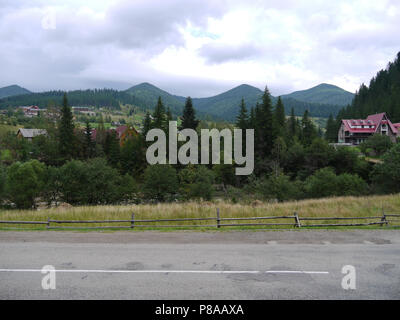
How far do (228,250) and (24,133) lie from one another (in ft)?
358

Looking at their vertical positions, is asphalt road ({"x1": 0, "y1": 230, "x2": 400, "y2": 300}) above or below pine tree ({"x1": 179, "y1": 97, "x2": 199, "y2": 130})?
below

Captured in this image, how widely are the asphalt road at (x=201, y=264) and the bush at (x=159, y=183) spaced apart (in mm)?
25964

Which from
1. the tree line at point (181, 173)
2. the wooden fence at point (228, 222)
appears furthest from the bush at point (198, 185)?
the wooden fence at point (228, 222)

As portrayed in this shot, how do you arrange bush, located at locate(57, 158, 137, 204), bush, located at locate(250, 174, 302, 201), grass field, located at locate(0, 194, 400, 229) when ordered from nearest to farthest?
grass field, located at locate(0, 194, 400, 229), bush, located at locate(250, 174, 302, 201), bush, located at locate(57, 158, 137, 204)

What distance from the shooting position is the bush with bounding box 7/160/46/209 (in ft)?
126

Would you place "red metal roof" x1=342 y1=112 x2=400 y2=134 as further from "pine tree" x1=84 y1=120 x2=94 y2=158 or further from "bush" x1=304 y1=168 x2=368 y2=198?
"pine tree" x1=84 y1=120 x2=94 y2=158

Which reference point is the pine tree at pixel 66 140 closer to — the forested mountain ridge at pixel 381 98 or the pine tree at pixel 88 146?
the pine tree at pixel 88 146

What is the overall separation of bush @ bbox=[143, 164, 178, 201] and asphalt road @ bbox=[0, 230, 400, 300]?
26.0 meters

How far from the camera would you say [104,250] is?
37.4ft

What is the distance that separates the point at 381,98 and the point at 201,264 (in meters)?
130

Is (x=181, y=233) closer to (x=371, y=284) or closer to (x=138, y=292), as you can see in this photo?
(x=138, y=292)

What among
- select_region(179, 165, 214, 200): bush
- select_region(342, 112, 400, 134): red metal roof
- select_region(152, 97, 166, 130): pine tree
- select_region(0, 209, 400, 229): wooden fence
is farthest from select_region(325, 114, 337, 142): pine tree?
select_region(0, 209, 400, 229): wooden fence

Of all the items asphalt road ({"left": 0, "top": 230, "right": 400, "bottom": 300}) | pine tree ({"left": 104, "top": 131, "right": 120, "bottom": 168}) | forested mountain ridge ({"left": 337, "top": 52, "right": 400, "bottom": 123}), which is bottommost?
asphalt road ({"left": 0, "top": 230, "right": 400, "bottom": 300})

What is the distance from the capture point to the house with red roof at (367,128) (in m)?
79.6
